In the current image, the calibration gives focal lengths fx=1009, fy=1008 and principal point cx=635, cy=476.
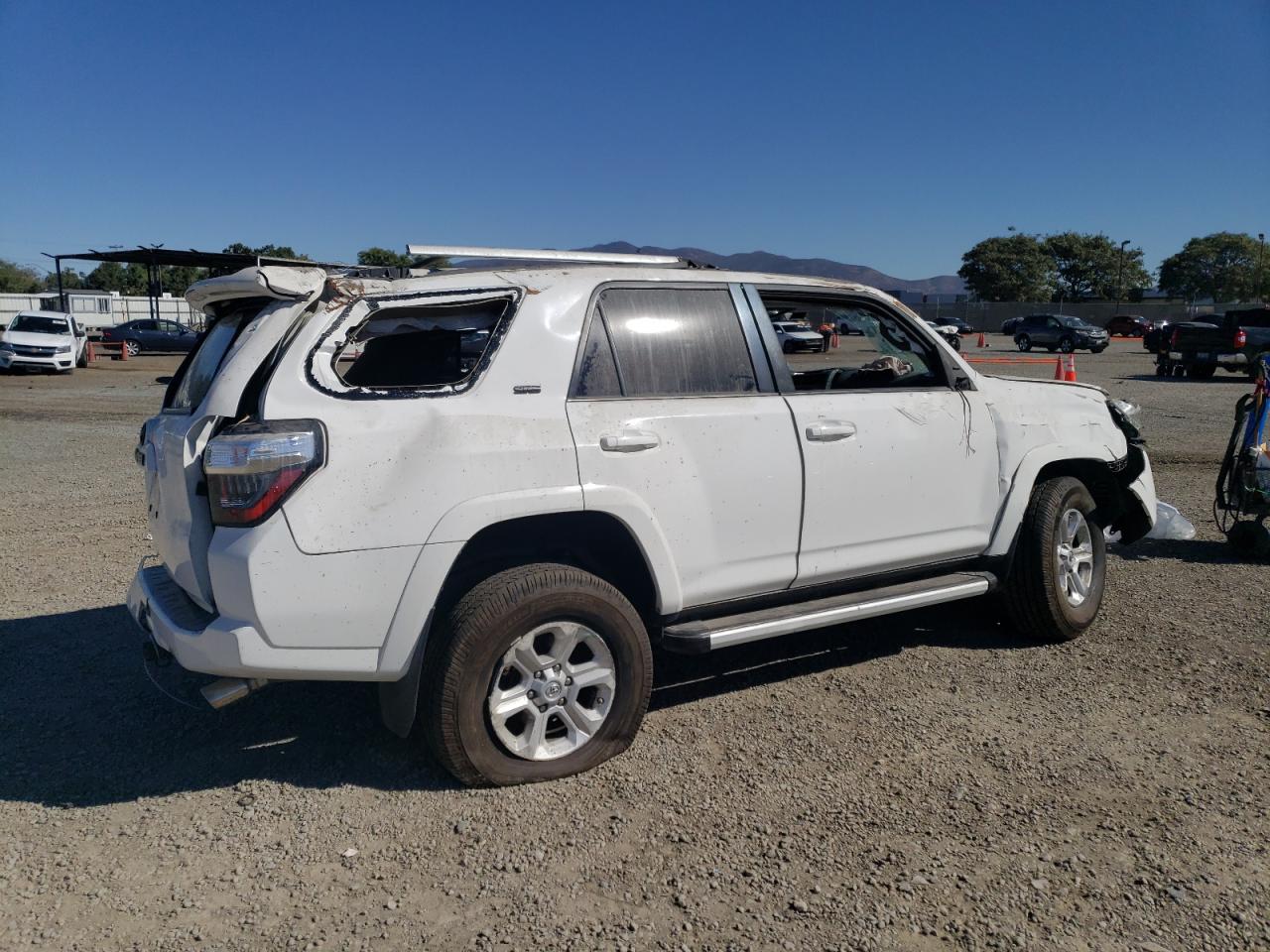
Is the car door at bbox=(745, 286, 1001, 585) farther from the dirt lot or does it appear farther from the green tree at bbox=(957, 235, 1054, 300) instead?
the green tree at bbox=(957, 235, 1054, 300)

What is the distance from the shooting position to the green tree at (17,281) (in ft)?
330

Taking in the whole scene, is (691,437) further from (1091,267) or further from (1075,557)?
(1091,267)

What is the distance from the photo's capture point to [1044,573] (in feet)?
16.4

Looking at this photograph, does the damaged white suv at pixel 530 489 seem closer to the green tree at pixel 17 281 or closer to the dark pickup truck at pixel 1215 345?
the dark pickup truck at pixel 1215 345

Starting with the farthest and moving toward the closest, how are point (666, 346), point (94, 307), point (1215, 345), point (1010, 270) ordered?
point (1010, 270) < point (94, 307) < point (1215, 345) < point (666, 346)

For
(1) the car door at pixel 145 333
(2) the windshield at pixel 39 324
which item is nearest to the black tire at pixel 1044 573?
(2) the windshield at pixel 39 324

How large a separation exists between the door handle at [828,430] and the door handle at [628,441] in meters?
0.76

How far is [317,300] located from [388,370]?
2.44 ft

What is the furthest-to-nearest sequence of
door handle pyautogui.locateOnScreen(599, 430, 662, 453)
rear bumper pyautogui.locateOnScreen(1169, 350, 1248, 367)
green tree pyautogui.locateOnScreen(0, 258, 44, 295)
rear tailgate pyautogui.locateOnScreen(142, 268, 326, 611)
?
green tree pyautogui.locateOnScreen(0, 258, 44, 295)
rear bumper pyautogui.locateOnScreen(1169, 350, 1248, 367)
door handle pyautogui.locateOnScreen(599, 430, 662, 453)
rear tailgate pyautogui.locateOnScreen(142, 268, 326, 611)

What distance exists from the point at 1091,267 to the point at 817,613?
11888cm

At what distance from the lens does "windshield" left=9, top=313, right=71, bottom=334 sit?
2656 cm

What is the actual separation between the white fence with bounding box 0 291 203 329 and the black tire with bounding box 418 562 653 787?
55624 mm

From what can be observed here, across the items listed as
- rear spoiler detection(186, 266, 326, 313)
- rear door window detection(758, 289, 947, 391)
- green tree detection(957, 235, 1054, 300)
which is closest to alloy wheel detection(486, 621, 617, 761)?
rear spoiler detection(186, 266, 326, 313)

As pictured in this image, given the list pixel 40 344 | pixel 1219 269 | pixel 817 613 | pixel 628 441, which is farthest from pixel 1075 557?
pixel 1219 269
